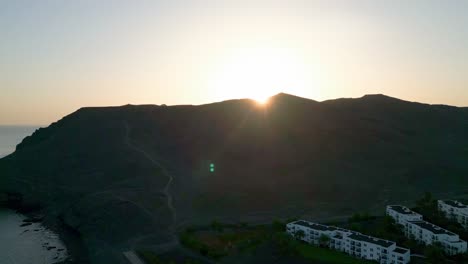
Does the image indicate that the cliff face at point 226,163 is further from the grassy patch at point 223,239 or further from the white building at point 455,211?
the white building at point 455,211

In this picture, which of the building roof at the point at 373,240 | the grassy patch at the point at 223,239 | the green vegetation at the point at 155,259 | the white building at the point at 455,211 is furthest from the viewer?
the white building at the point at 455,211

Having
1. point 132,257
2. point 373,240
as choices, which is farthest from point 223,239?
point 373,240

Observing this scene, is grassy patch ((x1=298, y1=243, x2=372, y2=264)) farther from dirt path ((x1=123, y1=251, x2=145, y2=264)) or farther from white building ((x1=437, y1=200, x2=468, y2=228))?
white building ((x1=437, y1=200, x2=468, y2=228))

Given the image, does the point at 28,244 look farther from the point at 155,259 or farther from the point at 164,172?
the point at 164,172

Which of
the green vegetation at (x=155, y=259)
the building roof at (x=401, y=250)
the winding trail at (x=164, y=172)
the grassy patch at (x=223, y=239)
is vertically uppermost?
the winding trail at (x=164, y=172)

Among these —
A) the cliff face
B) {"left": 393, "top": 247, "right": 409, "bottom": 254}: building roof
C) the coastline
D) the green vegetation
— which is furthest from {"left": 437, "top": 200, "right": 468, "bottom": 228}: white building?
the coastline

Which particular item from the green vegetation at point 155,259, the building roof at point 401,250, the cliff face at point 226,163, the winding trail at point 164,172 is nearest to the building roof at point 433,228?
the building roof at point 401,250
